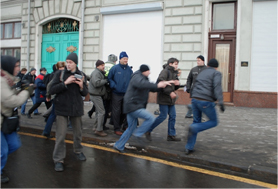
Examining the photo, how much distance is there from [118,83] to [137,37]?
26.1 feet

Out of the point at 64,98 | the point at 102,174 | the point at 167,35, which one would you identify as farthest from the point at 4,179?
the point at 167,35

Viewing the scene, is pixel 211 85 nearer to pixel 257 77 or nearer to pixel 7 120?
pixel 7 120

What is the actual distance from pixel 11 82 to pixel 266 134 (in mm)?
5753

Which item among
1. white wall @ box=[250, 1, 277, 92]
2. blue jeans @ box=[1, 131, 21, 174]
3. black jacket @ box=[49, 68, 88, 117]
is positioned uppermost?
white wall @ box=[250, 1, 277, 92]

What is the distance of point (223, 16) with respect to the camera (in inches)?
510

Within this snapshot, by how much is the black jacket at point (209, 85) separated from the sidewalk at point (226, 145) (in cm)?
106

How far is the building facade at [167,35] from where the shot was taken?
39.5ft

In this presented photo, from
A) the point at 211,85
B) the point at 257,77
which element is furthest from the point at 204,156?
the point at 257,77

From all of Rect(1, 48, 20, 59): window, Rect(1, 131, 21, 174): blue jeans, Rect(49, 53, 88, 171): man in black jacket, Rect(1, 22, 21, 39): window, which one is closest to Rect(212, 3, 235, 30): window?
Rect(49, 53, 88, 171): man in black jacket

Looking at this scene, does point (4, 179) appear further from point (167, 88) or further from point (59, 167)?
point (167, 88)

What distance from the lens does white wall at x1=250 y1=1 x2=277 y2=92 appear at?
11.9 meters

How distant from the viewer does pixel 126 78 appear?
6988 mm

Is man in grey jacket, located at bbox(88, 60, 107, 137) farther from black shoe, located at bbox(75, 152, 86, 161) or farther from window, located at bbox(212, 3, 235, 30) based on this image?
window, located at bbox(212, 3, 235, 30)

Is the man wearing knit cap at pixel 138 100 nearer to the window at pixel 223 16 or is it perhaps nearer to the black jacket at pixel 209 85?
the black jacket at pixel 209 85
